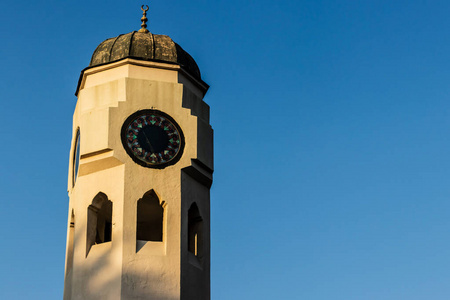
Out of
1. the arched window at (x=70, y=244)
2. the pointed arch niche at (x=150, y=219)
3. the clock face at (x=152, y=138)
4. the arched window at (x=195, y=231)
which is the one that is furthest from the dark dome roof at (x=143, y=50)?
the arched window at (x=70, y=244)

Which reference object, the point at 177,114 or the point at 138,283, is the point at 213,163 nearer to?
the point at 177,114

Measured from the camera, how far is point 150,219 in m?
31.4

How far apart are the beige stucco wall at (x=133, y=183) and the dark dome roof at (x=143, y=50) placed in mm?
365

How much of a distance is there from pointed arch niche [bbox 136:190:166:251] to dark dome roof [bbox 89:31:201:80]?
4.59 meters

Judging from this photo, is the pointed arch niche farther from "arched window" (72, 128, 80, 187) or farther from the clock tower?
"arched window" (72, 128, 80, 187)

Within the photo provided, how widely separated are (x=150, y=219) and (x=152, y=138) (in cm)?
355

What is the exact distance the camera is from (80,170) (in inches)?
1150

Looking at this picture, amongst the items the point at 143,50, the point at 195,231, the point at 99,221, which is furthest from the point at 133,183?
the point at 143,50

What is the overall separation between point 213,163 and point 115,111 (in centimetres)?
379

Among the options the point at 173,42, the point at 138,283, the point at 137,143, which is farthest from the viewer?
the point at 173,42

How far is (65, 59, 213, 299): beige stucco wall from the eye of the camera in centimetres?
2736

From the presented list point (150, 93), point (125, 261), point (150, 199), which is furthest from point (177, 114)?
point (125, 261)

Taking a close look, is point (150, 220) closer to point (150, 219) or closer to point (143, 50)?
point (150, 219)

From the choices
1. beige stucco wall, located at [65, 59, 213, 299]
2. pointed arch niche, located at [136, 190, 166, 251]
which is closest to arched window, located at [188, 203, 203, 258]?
beige stucco wall, located at [65, 59, 213, 299]
